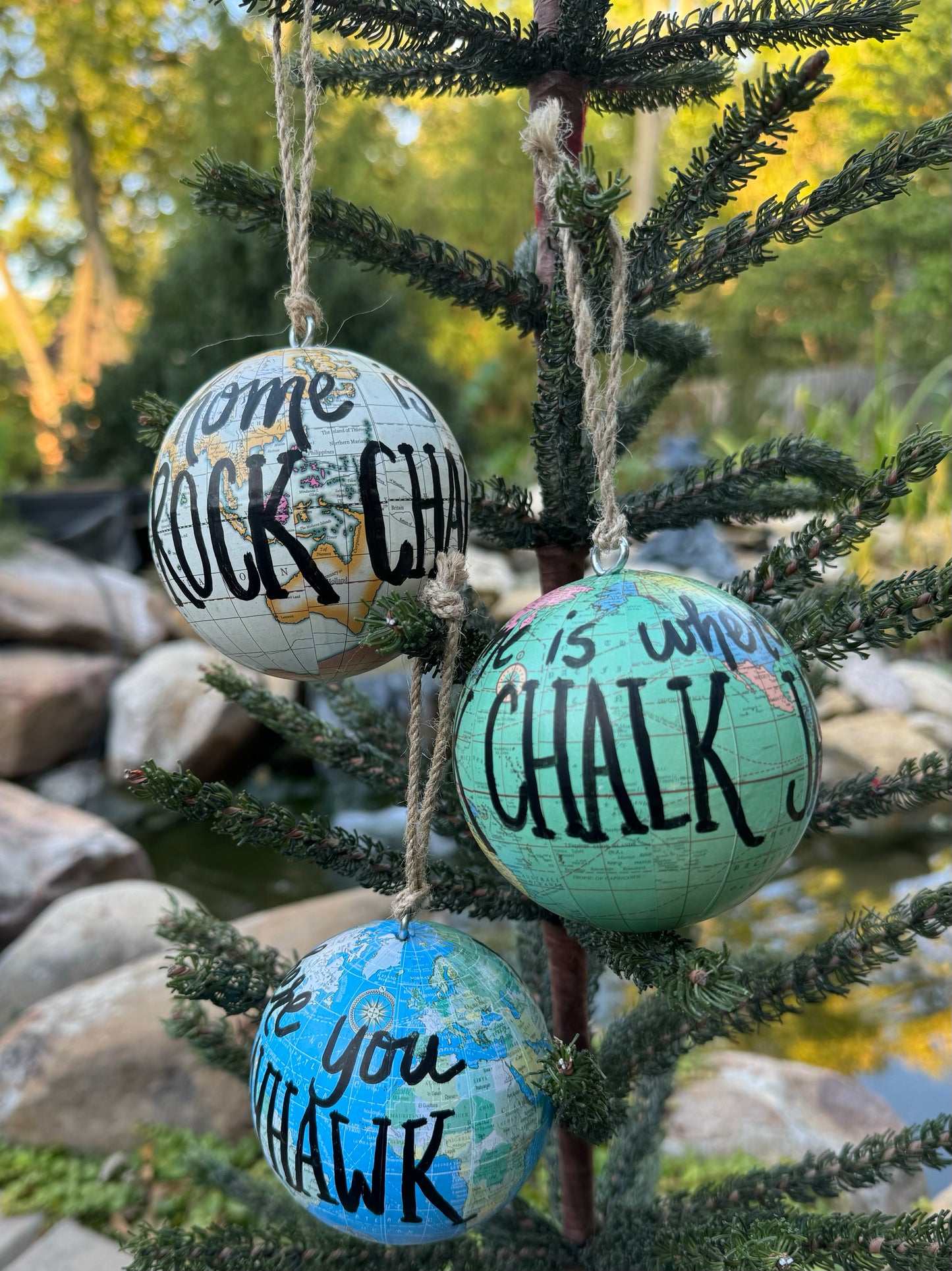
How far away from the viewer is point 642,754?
0.97 metres

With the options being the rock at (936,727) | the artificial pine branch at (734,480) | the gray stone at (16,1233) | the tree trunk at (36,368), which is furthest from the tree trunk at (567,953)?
the tree trunk at (36,368)

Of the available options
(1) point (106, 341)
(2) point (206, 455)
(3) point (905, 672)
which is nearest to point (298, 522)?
(2) point (206, 455)

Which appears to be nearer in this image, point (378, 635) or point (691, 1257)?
point (378, 635)

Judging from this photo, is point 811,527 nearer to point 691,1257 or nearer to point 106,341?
point 691,1257

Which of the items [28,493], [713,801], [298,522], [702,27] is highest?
[702,27]

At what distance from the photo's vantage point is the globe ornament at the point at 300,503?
46.5 inches

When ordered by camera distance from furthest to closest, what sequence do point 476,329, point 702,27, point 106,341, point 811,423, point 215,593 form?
point 476,329
point 106,341
point 811,423
point 702,27
point 215,593

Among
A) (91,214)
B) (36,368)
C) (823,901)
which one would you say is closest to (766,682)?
(823,901)

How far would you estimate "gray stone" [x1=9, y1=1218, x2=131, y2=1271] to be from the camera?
110 inches

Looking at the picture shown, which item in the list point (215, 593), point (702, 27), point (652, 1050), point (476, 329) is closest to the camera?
point (215, 593)

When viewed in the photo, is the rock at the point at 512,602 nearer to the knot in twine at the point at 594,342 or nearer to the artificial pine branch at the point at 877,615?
the artificial pine branch at the point at 877,615

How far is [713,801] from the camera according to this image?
3.22 feet

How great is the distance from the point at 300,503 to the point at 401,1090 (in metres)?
0.73

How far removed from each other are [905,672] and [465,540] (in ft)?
25.5
